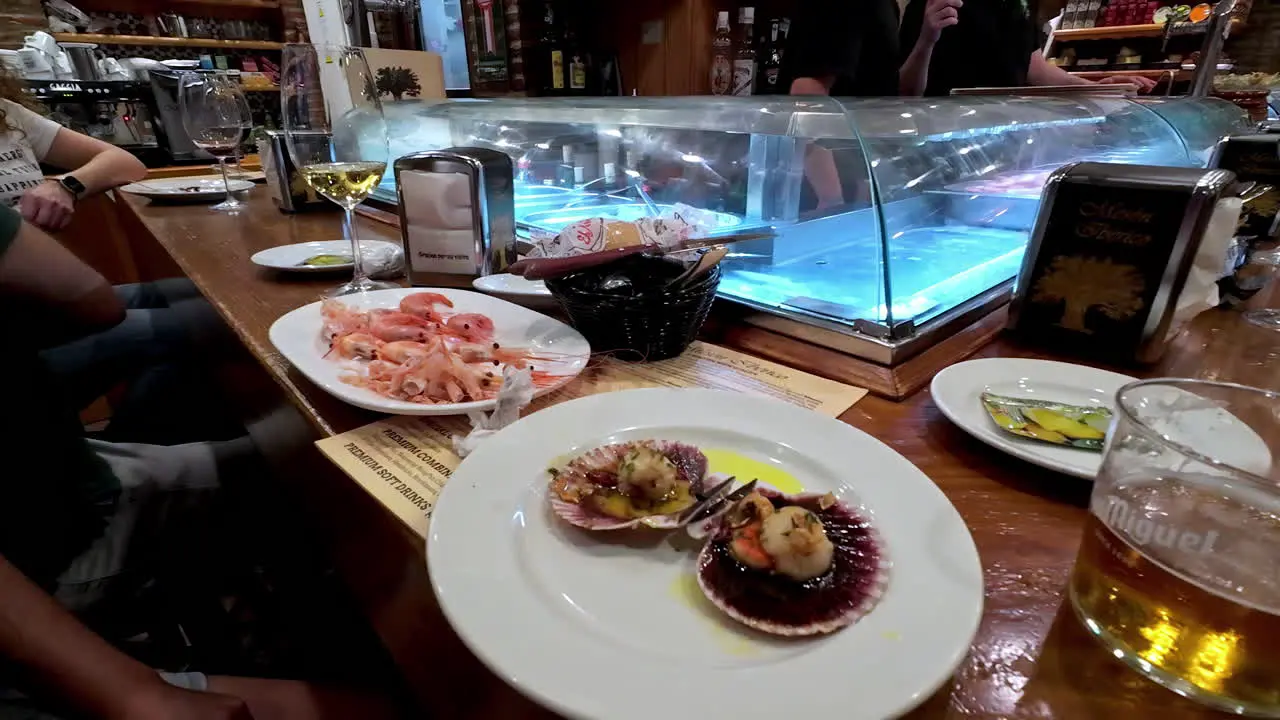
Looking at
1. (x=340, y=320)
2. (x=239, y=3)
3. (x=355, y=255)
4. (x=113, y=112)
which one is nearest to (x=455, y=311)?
(x=340, y=320)

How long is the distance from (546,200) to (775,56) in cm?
248

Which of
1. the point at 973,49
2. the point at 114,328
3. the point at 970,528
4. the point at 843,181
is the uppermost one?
the point at 973,49

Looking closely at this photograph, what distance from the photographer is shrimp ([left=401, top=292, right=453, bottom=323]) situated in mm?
848

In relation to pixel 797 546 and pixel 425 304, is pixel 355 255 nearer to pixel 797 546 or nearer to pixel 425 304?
pixel 425 304

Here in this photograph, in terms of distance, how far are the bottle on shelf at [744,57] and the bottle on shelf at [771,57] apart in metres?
0.07

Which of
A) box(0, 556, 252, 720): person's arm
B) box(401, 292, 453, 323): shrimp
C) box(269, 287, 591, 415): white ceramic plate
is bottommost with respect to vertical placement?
box(0, 556, 252, 720): person's arm

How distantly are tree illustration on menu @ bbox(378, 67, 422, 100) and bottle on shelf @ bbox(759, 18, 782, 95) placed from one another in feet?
5.98

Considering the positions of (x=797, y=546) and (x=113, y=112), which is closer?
(x=797, y=546)

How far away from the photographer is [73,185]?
201 cm

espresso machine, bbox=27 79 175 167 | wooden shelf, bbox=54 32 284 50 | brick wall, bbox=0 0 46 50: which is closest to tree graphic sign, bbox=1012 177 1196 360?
espresso machine, bbox=27 79 175 167

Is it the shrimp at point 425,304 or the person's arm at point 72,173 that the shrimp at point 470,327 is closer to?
the shrimp at point 425,304

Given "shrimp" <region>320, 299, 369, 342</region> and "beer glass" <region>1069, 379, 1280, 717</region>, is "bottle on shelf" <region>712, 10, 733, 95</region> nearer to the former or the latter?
"shrimp" <region>320, 299, 369, 342</region>

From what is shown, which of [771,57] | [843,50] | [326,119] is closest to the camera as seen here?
[326,119]

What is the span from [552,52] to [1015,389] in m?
3.58
